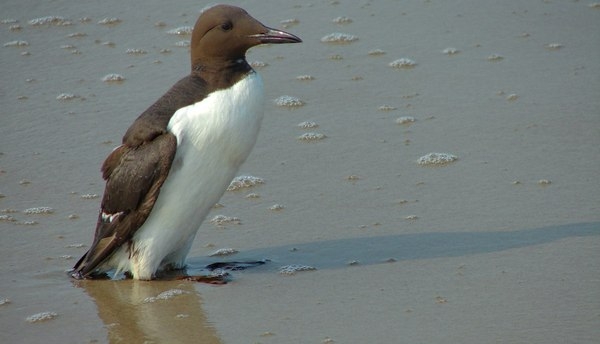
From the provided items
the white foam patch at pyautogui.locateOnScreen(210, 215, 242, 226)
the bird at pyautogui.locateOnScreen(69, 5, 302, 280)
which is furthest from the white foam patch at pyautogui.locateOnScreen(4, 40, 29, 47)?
the bird at pyautogui.locateOnScreen(69, 5, 302, 280)

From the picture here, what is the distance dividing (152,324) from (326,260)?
1.49 m

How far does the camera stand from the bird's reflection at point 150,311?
6.68 m

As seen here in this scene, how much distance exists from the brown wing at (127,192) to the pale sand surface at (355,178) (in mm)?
269

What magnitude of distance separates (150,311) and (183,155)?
1.11 metres

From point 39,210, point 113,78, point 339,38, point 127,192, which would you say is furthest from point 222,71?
point 339,38

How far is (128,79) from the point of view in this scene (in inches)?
458

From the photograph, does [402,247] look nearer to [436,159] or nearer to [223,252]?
[223,252]

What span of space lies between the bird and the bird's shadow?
52 centimetres

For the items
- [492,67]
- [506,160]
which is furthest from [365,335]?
[492,67]

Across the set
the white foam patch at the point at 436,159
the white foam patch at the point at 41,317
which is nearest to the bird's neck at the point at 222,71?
the white foam patch at the point at 41,317

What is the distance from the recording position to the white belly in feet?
24.5

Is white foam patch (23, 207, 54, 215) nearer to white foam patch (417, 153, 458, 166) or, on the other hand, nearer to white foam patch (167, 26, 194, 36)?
white foam patch (417, 153, 458, 166)

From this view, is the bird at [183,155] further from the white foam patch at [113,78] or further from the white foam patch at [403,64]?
the white foam patch at [113,78]

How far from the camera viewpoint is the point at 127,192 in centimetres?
762
